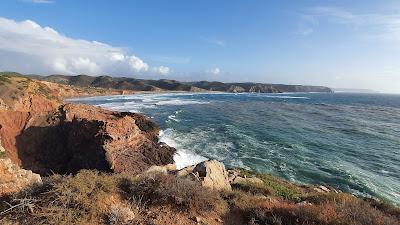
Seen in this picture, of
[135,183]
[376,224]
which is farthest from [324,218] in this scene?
[135,183]

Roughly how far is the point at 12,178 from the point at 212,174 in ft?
25.4

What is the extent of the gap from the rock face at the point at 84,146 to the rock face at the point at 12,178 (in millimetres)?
12880

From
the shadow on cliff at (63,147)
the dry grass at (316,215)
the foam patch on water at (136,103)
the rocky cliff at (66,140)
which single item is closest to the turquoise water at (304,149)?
the rocky cliff at (66,140)

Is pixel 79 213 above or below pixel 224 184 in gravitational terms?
above

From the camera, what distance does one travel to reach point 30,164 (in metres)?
24.9

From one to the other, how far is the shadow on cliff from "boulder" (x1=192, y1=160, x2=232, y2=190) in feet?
34.0

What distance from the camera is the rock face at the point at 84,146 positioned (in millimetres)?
24000

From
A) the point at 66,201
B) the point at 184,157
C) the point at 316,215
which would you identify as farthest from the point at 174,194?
the point at 184,157

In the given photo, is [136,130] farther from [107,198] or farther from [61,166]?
[107,198]

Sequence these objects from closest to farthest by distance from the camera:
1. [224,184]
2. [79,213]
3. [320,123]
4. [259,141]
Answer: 1. [79,213]
2. [224,184]
3. [259,141]
4. [320,123]

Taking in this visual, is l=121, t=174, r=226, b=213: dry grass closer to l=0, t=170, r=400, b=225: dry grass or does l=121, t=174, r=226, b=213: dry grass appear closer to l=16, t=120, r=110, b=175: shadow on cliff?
l=0, t=170, r=400, b=225: dry grass

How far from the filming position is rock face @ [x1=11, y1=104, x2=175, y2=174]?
2400 cm

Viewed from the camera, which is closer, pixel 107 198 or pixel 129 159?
pixel 107 198

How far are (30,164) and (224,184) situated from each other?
675 inches
